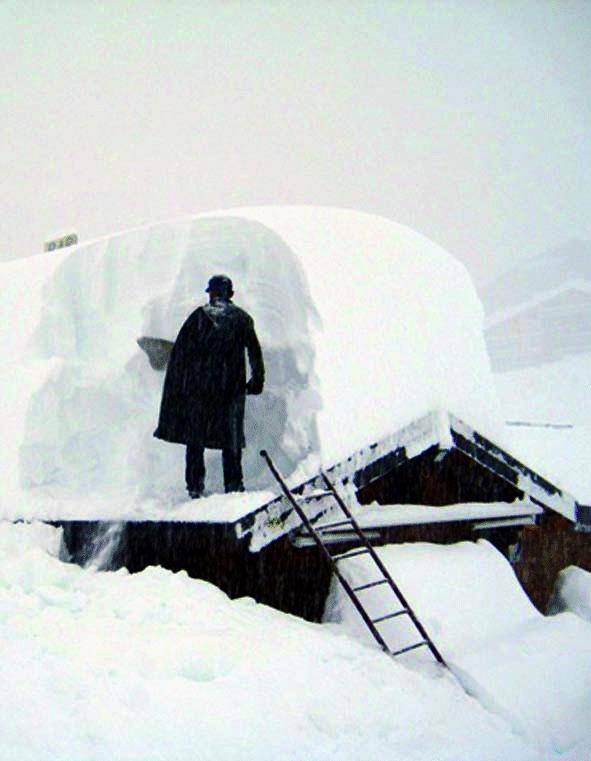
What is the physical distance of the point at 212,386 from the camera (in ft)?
18.6

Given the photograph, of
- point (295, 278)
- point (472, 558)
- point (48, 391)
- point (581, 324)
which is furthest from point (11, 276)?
point (581, 324)

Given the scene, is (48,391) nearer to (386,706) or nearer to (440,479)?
(440,479)

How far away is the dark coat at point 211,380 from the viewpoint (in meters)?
5.63

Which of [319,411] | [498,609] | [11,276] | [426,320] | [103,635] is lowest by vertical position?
[498,609]

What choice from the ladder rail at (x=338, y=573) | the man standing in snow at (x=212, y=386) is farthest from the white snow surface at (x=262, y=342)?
the ladder rail at (x=338, y=573)

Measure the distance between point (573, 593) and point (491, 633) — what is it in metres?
2.21

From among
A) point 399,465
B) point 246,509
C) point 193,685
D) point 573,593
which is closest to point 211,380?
point 246,509

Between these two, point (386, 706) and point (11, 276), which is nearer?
point (386, 706)

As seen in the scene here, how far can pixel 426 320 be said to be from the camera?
7.79 m

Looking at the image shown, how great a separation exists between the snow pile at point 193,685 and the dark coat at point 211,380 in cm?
133

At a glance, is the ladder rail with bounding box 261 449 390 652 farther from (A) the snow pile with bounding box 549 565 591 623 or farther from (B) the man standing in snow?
(A) the snow pile with bounding box 549 565 591 623

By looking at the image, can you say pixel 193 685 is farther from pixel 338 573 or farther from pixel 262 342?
pixel 262 342

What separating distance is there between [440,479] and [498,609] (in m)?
1.43

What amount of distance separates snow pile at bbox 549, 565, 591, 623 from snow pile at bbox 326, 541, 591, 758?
95 cm
